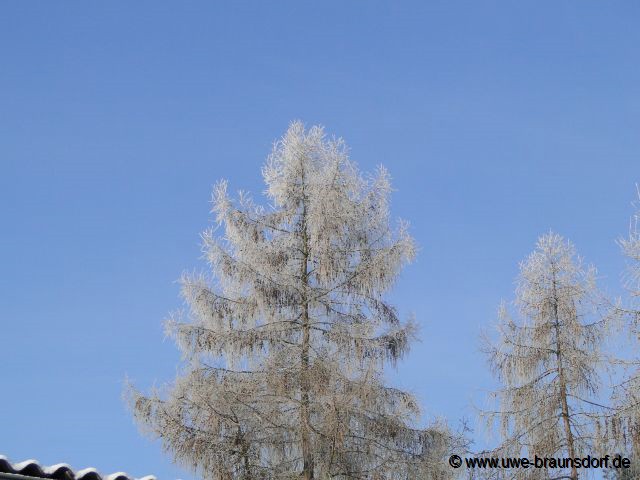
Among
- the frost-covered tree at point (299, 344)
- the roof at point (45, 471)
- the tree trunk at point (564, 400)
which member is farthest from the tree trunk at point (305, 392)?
the roof at point (45, 471)

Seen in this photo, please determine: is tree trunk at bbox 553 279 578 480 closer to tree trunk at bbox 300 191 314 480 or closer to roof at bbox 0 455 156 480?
tree trunk at bbox 300 191 314 480

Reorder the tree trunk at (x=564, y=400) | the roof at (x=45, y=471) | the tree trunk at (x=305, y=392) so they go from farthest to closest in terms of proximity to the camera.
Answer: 1. the tree trunk at (x=305, y=392)
2. the tree trunk at (x=564, y=400)
3. the roof at (x=45, y=471)

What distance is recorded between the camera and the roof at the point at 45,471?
10062 millimetres

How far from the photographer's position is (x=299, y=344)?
52.2 feet

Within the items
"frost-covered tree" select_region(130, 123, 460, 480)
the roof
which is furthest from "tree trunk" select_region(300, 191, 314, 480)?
the roof

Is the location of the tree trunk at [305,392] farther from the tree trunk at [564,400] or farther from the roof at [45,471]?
the roof at [45,471]

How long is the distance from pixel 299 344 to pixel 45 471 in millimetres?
6251

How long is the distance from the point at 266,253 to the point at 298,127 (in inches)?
105

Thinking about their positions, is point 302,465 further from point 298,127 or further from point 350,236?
point 298,127

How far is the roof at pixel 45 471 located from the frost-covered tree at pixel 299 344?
3.88 m

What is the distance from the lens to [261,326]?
16.0m

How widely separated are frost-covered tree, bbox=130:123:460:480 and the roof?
388cm

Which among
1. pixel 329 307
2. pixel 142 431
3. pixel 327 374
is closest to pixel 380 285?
pixel 329 307

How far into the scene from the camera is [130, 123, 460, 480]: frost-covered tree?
14.8m
